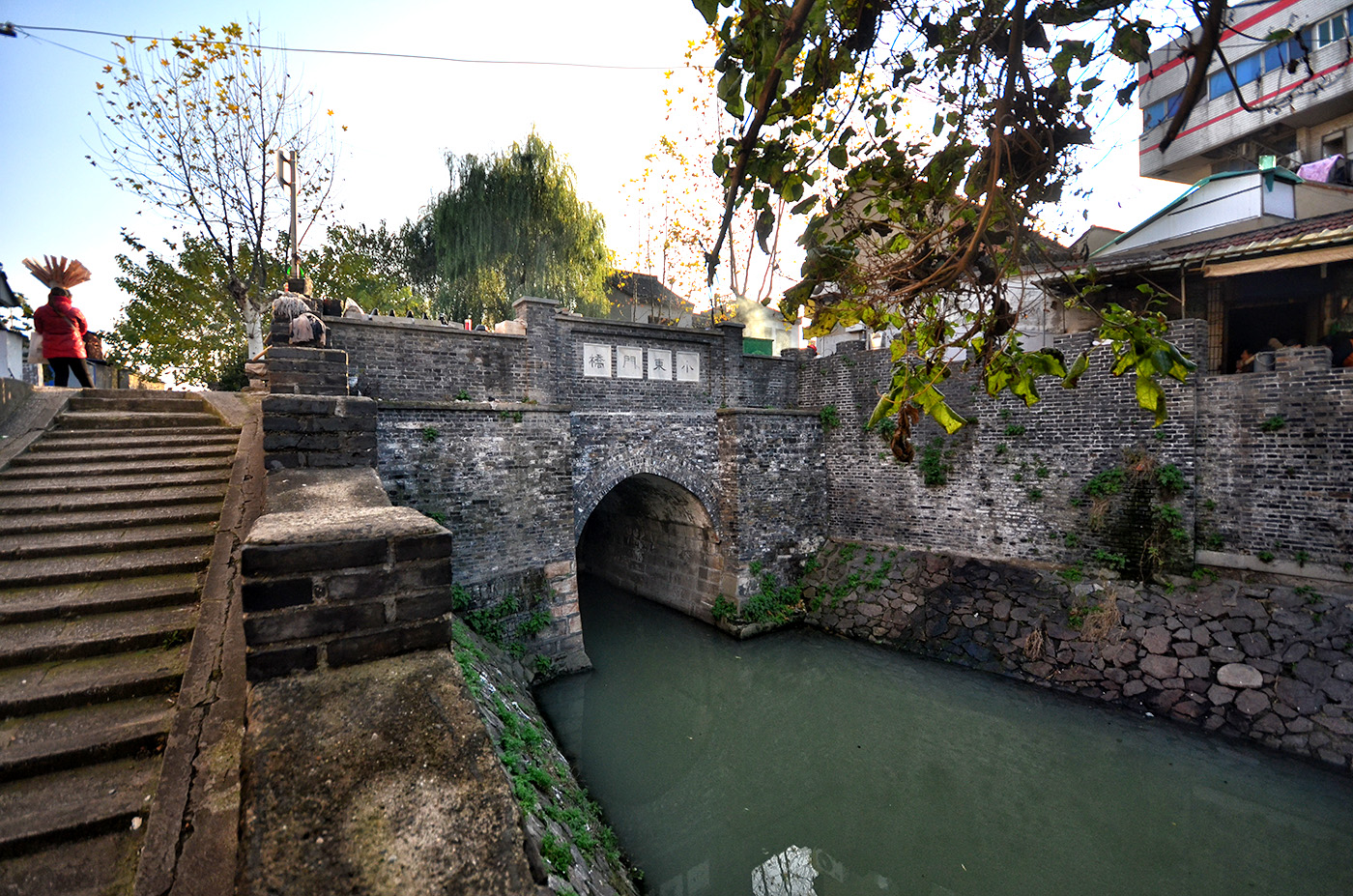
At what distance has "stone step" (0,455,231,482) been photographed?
459 cm

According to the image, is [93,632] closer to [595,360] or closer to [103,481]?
[103,481]

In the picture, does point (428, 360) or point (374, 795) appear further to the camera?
point (428, 360)

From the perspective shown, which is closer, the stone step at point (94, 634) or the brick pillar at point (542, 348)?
the stone step at point (94, 634)

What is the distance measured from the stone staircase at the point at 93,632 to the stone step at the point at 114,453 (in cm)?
1

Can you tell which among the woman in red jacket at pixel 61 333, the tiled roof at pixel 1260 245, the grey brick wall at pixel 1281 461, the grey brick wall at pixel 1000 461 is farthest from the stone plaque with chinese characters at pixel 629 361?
the grey brick wall at pixel 1281 461

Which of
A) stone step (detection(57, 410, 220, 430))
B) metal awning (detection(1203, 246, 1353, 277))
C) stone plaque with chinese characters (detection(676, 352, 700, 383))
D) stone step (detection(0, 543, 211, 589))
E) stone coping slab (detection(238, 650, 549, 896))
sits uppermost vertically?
metal awning (detection(1203, 246, 1353, 277))

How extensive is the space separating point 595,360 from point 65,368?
635cm

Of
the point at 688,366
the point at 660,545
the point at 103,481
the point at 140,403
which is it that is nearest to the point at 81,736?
the point at 103,481

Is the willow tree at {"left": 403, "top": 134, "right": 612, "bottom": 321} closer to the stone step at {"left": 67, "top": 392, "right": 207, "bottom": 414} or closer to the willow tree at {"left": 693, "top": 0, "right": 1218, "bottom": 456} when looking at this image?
the stone step at {"left": 67, "top": 392, "right": 207, "bottom": 414}

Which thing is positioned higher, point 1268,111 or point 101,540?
point 1268,111

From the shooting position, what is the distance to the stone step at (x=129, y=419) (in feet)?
18.4

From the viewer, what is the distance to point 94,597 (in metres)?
3.12

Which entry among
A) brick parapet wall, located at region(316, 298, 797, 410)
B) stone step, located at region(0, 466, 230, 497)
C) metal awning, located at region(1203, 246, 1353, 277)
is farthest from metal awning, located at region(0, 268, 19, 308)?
metal awning, located at region(1203, 246, 1353, 277)

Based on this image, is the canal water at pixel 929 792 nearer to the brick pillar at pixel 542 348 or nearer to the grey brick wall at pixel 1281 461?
the grey brick wall at pixel 1281 461
